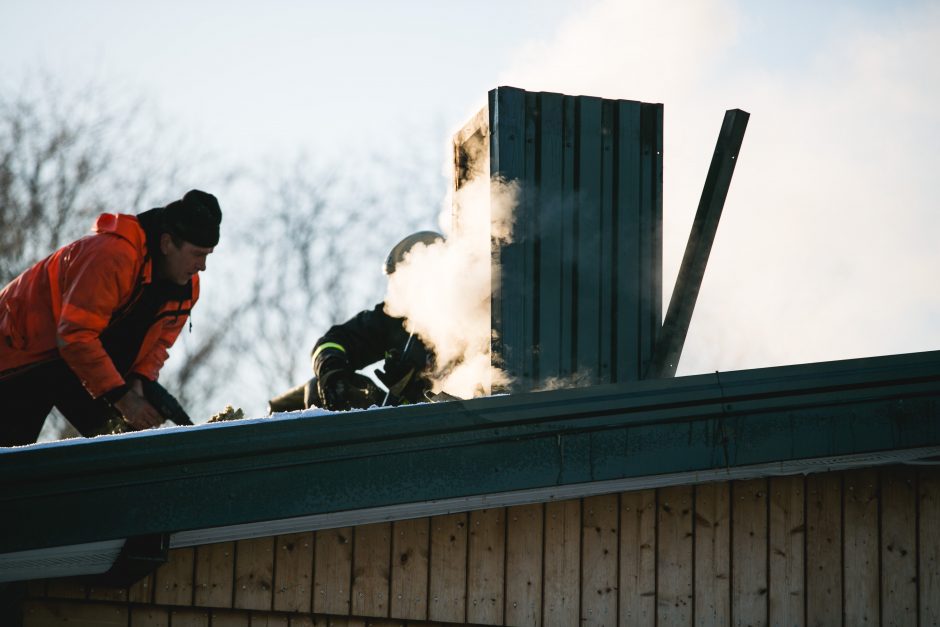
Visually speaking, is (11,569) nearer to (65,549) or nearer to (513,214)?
(65,549)

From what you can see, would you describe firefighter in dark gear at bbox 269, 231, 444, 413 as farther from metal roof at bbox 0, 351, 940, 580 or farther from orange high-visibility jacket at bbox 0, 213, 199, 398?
metal roof at bbox 0, 351, 940, 580

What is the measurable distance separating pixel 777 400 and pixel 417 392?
3.19 metres

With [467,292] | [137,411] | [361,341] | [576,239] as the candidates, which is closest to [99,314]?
[137,411]

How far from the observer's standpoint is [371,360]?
7.61m

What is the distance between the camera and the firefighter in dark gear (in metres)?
6.83

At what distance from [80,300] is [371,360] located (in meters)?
2.76

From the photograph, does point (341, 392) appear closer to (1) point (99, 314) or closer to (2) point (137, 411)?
(2) point (137, 411)

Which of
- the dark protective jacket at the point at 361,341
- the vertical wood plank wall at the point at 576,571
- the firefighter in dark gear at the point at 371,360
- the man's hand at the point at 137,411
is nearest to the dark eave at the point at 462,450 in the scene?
the vertical wood plank wall at the point at 576,571

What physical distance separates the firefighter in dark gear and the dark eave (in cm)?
262

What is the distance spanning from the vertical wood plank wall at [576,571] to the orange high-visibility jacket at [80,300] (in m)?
1.00

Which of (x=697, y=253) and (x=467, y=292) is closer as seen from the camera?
(x=697, y=253)

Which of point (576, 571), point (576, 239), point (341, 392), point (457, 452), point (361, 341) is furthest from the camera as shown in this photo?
point (361, 341)

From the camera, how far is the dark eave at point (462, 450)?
11.5 feet

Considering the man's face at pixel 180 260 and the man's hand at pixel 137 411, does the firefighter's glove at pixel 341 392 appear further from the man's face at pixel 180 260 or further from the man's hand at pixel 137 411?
the man's hand at pixel 137 411
